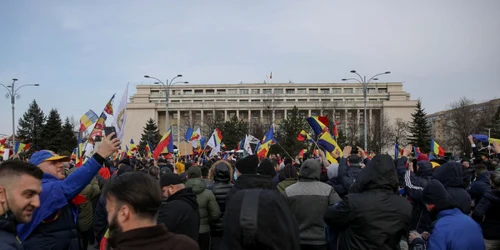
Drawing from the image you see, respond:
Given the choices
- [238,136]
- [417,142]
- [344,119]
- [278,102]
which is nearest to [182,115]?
[278,102]

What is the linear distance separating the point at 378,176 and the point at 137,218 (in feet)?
7.72

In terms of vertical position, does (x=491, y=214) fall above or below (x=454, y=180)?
below

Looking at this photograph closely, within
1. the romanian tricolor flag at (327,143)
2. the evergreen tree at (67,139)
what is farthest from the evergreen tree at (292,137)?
the romanian tricolor flag at (327,143)

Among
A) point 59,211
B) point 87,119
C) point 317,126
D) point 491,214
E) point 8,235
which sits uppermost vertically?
point 87,119

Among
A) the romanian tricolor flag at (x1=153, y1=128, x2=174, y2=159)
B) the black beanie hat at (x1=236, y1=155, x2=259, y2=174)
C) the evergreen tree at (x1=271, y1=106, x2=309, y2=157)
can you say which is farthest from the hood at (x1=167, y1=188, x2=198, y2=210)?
the evergreen tree at (x1=271, y1=106, x2=309, y2=157)

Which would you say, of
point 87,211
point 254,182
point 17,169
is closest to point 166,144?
point 87,211

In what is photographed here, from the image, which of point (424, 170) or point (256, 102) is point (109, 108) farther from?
point (256, 102)

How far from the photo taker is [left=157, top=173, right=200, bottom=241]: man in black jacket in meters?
4.11

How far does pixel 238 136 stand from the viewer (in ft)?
178

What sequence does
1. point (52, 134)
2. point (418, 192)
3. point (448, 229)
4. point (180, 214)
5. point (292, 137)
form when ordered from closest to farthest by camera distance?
point (448, 229) → point (180, 214) → point (418, 192) → point (292, 137) → point (52, 134)

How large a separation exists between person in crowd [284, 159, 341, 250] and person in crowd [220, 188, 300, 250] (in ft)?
9.52

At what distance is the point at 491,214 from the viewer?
17.1ft

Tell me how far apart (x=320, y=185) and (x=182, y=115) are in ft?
297

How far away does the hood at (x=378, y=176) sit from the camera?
3.83 metres
